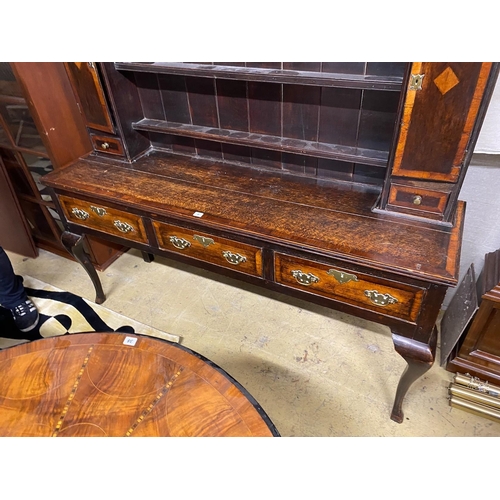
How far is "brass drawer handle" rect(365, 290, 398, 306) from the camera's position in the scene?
1250mm

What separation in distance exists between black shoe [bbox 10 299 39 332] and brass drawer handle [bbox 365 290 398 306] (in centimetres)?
182

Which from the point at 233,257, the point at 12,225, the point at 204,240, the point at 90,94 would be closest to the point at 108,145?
the point at 90,94

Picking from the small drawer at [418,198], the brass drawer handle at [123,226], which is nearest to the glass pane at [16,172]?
the brass drawer handle at [123,226]

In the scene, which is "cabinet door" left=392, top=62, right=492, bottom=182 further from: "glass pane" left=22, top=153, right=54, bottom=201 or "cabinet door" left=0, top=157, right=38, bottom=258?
"cabinet door" left=0, top=157, right=38, bottom=258

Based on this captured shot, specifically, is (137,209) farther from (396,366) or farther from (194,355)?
(396,366)

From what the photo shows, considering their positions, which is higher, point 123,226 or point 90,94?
point 90,94

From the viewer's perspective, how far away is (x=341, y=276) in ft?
4.22

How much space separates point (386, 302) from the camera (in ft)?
4.16

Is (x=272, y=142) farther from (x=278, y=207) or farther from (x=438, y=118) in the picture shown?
(x=438, y=118)

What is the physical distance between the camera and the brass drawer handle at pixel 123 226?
1.69 meters

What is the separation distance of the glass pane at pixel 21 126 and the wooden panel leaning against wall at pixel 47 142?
13 millimetres

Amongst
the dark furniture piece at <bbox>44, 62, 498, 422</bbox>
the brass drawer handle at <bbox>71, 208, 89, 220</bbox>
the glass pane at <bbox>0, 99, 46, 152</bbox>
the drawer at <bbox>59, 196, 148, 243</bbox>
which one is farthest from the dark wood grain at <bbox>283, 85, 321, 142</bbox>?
the glass pane at <bbox>0, 99, 46, 152</bbox>

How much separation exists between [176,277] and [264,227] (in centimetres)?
116

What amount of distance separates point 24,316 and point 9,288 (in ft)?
0.57
